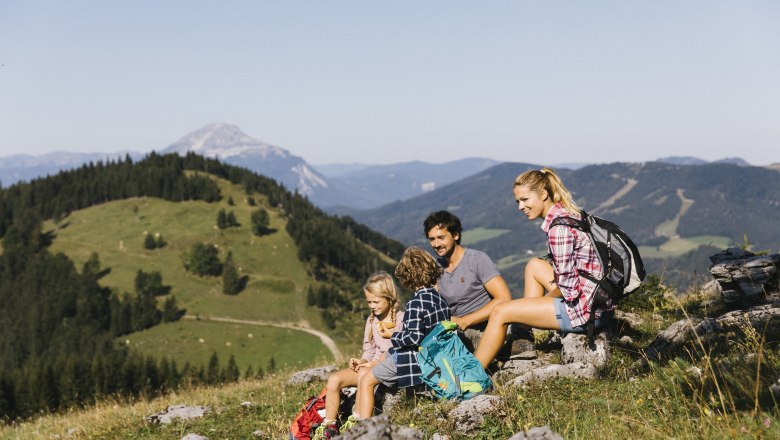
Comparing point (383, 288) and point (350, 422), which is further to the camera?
point (383, 288)

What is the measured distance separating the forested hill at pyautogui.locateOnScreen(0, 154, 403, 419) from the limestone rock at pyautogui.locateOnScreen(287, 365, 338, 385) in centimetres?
6128

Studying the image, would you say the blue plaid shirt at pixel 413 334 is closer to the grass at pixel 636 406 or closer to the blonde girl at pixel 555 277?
the grass at pixel 636 406

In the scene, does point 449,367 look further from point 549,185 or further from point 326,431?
point 549,185

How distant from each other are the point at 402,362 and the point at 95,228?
190760 mm

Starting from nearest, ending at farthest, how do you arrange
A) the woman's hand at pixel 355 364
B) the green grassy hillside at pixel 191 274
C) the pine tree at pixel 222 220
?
the woman's hand at pixel 355 364
the green grassy hillside at pixel 191 274
the pine tree at pixel 222 220

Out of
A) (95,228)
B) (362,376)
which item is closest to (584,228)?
(362,376)

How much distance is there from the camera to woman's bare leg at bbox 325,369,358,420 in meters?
7.75

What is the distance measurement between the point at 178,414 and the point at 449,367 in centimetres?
640

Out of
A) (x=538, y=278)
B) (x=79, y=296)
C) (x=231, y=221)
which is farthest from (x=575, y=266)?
(x=231, y=221)

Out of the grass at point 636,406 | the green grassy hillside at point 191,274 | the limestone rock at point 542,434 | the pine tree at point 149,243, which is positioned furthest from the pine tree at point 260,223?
the limestone rock at point 542,434

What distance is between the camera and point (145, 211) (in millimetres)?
185125

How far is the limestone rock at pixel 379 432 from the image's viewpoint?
4961 millimetres

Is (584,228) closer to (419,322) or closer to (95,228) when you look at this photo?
(419,322)

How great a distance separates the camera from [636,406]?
236 inches
